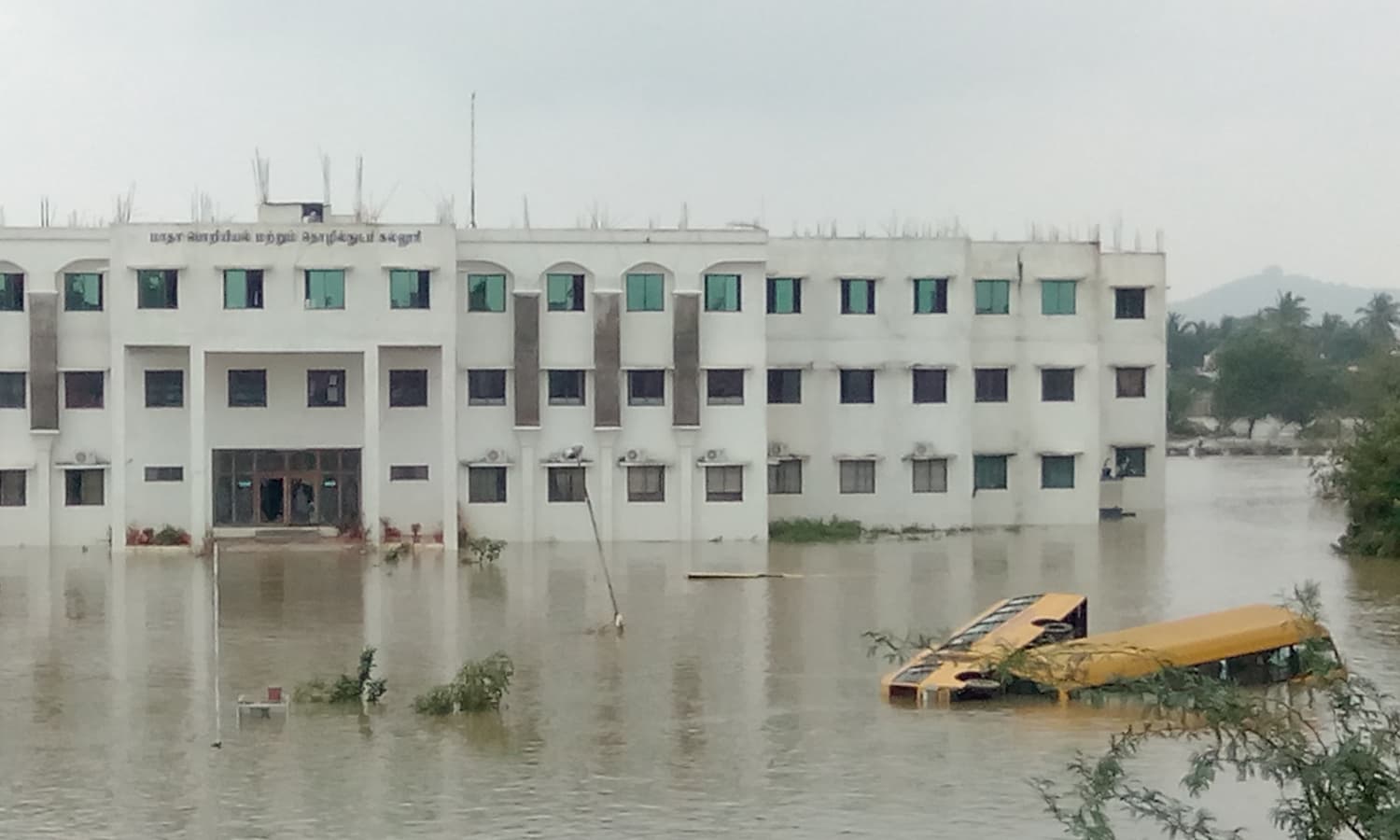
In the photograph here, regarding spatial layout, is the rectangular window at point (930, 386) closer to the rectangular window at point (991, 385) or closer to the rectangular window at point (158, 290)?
the rectangular window at point (991, 385)

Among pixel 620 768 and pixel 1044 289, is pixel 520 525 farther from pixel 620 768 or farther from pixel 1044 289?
pixel 620 768

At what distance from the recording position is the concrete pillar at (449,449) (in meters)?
37.1

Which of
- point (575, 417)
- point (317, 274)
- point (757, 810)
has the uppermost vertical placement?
point (317, 274)

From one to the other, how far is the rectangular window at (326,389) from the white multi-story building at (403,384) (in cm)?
4

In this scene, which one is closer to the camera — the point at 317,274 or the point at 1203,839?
the point at 1203,839

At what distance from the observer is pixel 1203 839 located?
9117mm

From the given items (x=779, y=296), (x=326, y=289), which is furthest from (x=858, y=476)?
(x=326, y=289)

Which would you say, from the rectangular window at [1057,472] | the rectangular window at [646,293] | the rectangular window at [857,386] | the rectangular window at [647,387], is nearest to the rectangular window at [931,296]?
the rectangular window at [857,386]

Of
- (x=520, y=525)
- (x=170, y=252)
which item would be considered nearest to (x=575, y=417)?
→ (x=520, y=525)

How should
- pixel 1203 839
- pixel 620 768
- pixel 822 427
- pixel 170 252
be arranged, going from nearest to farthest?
pixel 1203 839 < pixel 620 768 < pixel 170 252 < pixel 822 427

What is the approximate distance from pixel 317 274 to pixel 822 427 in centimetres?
1154

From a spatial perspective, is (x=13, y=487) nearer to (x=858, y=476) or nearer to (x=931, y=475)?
(x=858, y=476)

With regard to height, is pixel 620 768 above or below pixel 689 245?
→ below

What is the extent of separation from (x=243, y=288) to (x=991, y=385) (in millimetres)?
16822
